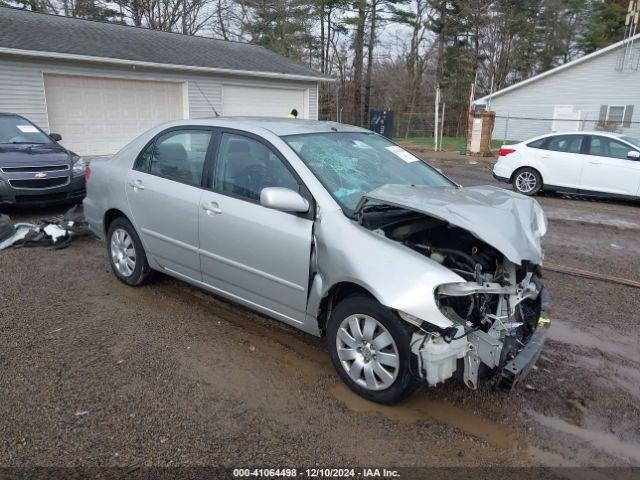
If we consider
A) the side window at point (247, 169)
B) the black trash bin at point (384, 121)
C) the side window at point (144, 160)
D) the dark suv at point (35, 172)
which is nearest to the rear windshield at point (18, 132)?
the dark suv at point (35, 172)

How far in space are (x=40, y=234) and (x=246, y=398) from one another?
4.62 meters

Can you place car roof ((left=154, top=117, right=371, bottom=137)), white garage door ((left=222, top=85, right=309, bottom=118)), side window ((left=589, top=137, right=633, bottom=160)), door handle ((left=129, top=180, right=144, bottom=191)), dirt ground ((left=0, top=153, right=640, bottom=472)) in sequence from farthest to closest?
1. white garage door ((left=222, top=85, right=309, bottom=118))
2. side window ((left=589, top=137, right=633, bottom=160))
3. door handle ((left=129, top=180, right=144, bottom=191))
4. car roof ((left=154, top=117, right=371, bottom=137))
5. dirt ground ((left=0, top=153, right=640, bottom=472))

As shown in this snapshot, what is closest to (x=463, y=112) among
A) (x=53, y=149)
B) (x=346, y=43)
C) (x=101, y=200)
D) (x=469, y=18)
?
(x=469, y=18)

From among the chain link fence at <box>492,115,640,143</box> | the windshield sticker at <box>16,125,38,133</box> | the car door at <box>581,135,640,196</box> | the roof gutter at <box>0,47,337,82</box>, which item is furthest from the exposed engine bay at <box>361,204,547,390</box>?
the chain link fence at <box>492,115,640,143</box>

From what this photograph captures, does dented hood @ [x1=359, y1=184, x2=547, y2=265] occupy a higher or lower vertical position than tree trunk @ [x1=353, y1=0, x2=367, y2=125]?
lower

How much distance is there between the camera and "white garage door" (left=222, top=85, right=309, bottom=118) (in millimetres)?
18281

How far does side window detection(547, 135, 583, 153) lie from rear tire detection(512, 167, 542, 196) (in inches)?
25.0

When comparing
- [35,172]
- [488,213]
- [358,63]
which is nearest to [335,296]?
[488,213]

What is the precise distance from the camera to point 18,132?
340 inches

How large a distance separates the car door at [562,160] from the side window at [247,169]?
901cm

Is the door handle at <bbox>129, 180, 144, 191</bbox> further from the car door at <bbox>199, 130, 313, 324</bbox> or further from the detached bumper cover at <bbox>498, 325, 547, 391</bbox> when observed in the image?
the detached bumper cover at <bbox>498, 325, 547, 391</bbox>

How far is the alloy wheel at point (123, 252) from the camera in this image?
16.0ft

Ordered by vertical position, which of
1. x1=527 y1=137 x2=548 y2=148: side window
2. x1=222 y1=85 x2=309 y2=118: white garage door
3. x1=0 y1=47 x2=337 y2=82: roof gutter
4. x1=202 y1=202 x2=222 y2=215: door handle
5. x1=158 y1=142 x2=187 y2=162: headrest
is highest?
x1=0 y1=47 x2=337 y2=82: roof gutter

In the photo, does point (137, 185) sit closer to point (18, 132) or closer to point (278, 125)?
point (278, 125)
